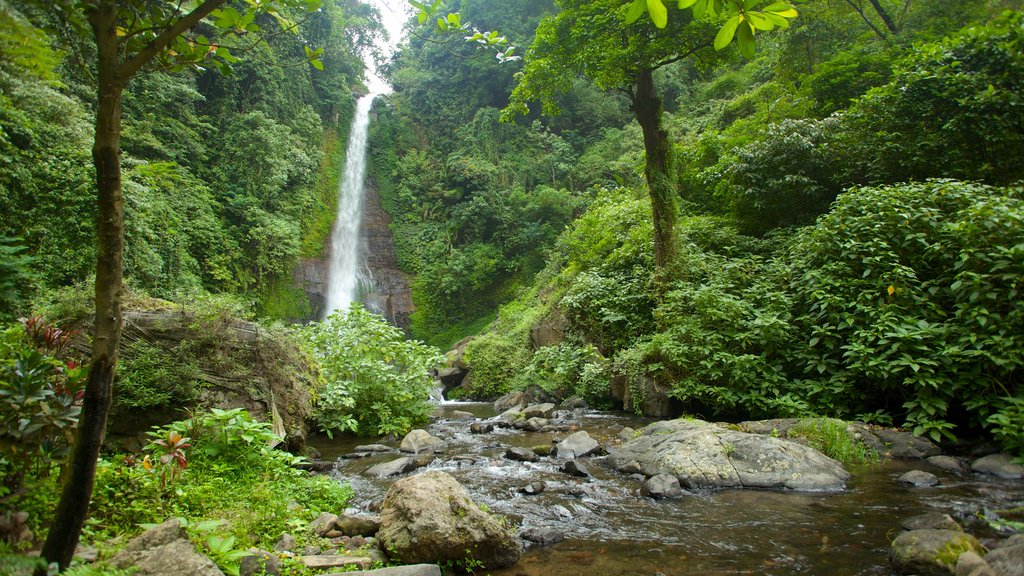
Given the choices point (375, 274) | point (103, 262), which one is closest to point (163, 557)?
point (103, 262)

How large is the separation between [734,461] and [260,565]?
4.64m

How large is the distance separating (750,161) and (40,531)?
11.7 metres

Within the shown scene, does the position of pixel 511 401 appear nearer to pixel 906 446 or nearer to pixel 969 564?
pixel 906 446

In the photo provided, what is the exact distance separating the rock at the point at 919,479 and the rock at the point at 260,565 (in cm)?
569

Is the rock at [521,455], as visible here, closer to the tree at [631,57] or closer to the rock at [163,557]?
the rock at [163,557]

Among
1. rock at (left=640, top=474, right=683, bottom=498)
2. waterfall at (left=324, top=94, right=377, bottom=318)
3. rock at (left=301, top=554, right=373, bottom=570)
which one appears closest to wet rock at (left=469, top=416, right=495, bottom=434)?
rock at (left=640, top=474, right=683, bottom=498)

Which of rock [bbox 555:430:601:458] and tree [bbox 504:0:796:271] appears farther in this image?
tree [bbox 504:0:796:271]

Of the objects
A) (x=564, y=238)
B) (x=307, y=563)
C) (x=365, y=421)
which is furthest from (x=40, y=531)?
(x=564, y=238)

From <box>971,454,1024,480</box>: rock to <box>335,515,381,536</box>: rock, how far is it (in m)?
5.99

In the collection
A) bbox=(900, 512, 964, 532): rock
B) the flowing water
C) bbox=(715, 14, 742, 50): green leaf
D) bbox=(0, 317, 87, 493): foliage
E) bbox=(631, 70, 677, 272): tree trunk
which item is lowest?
the flowing water

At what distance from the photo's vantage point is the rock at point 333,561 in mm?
3043

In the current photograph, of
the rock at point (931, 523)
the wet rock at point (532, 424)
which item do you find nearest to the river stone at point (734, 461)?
the rock at point (931, 523)

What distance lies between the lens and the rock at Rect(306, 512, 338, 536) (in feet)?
12.1

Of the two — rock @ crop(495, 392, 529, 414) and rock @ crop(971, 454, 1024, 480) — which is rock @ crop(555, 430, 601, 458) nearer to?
rock @ crop(971, 454, 1024, 480)
